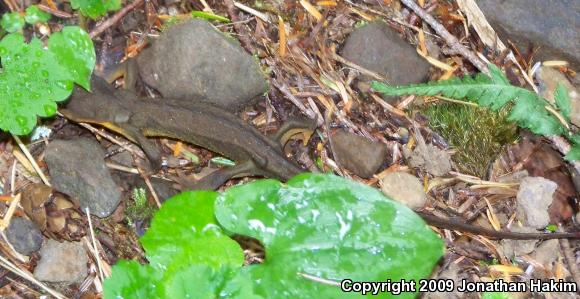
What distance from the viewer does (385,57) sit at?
4227mm

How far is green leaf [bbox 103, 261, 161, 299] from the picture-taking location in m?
3.25

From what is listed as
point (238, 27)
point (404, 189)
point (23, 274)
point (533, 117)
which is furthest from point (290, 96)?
point (23, 274)

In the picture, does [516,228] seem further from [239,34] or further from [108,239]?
[108,239]

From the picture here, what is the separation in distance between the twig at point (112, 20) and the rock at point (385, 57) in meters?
1.31

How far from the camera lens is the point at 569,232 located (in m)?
3.88

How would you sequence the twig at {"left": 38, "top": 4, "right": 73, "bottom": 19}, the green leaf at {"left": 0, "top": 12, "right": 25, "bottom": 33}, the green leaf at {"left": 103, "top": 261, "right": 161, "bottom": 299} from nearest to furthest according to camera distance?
the green leaf at {"left": 103, "top": 261, "right": 161, "bottom": 299} → the green leaf at {"left": 0, "top": 12, "right": 25, "bottom": 33} → the twig at {"left": 38, "top": 4, "right": 73, "bottom": 19}

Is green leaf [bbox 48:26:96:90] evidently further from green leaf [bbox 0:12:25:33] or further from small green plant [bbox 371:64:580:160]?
small green plant [bbox 371:64:580:160]

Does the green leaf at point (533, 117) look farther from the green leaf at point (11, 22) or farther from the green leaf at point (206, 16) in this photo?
the green leaf at point (11, 22)

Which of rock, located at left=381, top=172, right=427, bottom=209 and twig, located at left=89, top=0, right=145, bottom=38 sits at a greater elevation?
twig, located at left=89, top=0, right=145, bottom=38

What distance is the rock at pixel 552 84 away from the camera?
417 cm

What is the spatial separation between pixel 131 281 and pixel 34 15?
1.80 m

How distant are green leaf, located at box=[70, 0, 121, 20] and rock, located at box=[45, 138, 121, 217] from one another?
31.0 inches

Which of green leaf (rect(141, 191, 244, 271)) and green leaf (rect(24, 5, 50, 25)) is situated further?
green leaf (rect(24, 5, 50, 25))

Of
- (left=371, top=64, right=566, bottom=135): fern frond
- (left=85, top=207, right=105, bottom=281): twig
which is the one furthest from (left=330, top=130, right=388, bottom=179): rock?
(left=85, top=207, right=105, bottom=281): twig
